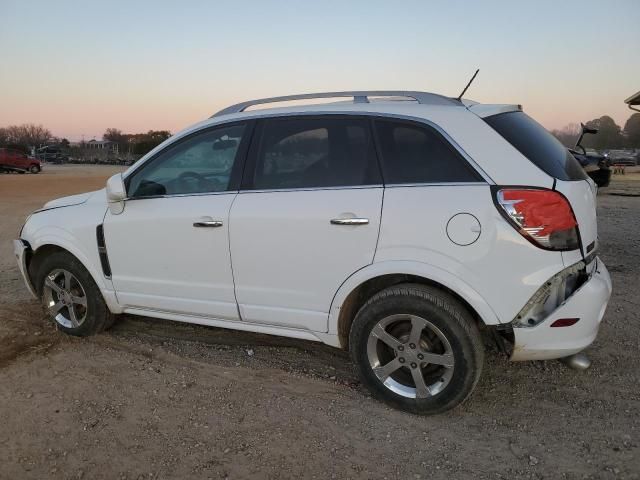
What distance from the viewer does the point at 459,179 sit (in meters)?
2.97

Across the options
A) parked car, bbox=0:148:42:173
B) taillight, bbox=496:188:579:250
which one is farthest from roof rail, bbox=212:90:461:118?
parked car, bbox=0:148:42:173

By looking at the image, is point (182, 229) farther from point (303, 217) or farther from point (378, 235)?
point (378, 235)

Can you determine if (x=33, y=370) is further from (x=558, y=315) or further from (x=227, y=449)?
(x=558, y=315)

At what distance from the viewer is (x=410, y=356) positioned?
3.13 meters

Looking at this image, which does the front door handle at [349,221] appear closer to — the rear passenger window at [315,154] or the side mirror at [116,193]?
the rear passenger window at [315,154]

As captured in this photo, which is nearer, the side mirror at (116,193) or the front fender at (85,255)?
the side mirror at (116,193)

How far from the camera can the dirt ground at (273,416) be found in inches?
107

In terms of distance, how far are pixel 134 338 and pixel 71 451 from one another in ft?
5.29

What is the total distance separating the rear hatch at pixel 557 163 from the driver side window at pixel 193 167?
1654 millimetres

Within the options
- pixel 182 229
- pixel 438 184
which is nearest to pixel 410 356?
pixel 438 184

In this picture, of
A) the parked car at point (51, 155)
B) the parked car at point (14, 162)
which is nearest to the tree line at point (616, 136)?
the parked car at point (14, 162)

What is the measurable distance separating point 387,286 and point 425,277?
14.8 inches

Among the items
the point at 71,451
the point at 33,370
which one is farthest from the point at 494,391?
the point at 33,370

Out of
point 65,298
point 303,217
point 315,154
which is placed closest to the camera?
point 303,217
